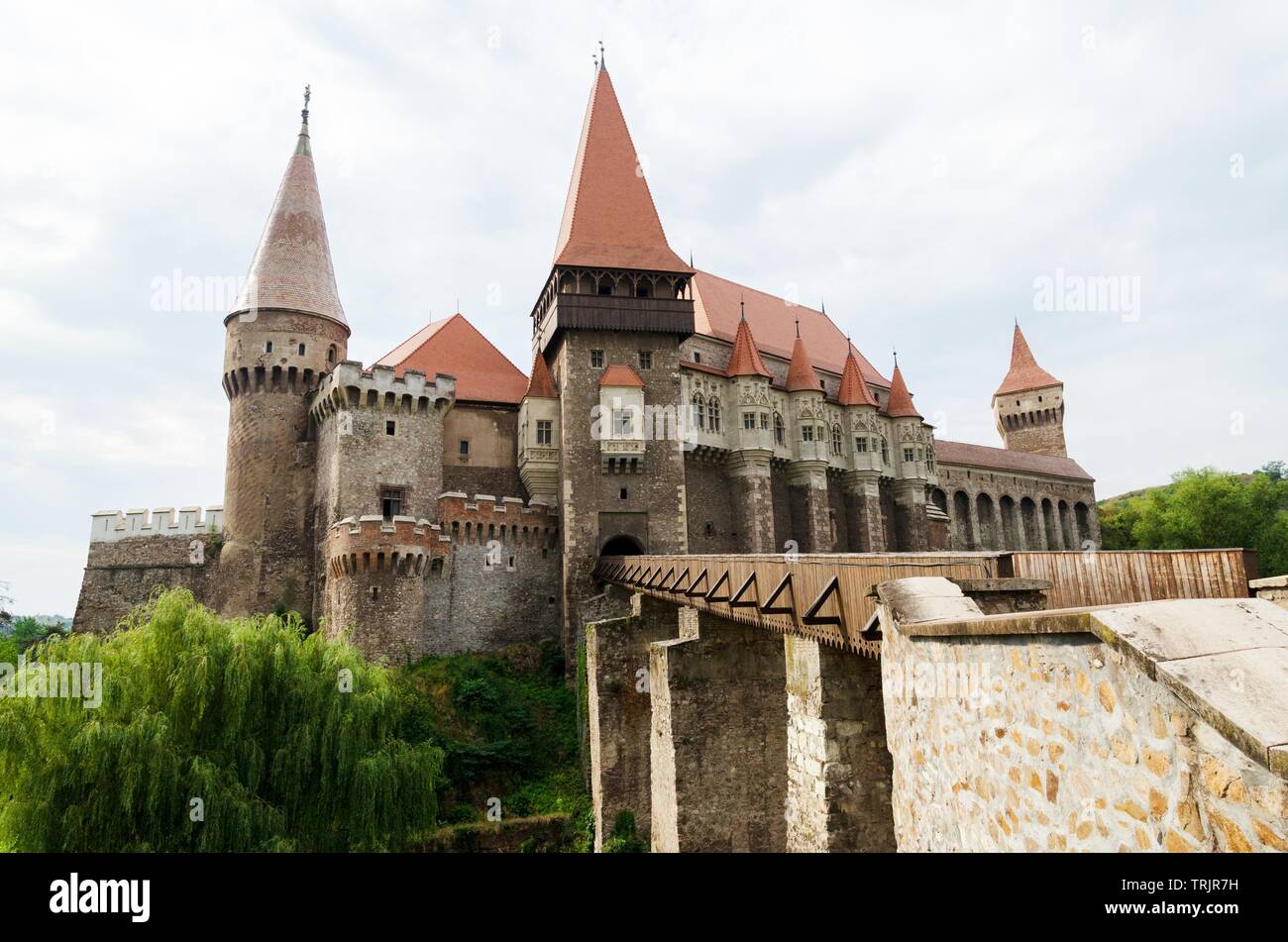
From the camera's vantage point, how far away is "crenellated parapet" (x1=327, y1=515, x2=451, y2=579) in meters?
23.9

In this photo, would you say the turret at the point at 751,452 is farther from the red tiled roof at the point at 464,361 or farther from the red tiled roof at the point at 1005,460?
the red tiled roof at the point at 1005,460

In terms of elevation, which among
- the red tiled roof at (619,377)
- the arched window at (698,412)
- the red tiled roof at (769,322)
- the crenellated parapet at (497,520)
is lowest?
the crenellated parapet at (497,520)

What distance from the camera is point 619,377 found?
94.7ft

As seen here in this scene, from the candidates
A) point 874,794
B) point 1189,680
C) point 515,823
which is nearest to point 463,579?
point 515,823

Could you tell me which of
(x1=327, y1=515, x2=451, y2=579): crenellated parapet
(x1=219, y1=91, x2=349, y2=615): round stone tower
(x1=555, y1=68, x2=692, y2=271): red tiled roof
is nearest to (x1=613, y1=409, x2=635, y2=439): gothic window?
(x1=555, y1=68, x2=692, y2=271): red tiled roof

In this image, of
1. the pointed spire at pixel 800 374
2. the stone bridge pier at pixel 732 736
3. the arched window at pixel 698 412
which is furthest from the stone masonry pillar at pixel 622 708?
the pointed spire at pixel 800 374

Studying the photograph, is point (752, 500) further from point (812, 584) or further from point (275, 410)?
point (812, 584)

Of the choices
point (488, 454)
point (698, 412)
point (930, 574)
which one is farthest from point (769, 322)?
point (930, 574)

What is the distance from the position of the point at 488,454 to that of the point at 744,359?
11.8 m

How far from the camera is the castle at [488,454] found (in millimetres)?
26375

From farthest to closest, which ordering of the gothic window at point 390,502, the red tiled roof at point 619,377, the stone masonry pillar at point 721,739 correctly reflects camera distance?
the red tiled roof at point 619,377
the gothic window at point 390,502
the stone masonry pillar at point 721,739

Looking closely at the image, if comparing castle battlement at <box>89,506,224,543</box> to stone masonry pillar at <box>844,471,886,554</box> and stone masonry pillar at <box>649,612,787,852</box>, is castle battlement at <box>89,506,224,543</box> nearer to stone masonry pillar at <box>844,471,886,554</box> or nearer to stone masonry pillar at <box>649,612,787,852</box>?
stone masonry pillar at <box>649,612,787,852</box>

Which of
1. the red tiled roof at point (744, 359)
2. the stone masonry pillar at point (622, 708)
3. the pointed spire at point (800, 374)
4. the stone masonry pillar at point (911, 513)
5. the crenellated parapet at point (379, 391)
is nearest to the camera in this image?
the stone masonry pillar at point (622, 708)

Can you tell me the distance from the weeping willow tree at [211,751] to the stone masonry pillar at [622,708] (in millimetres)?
4873
